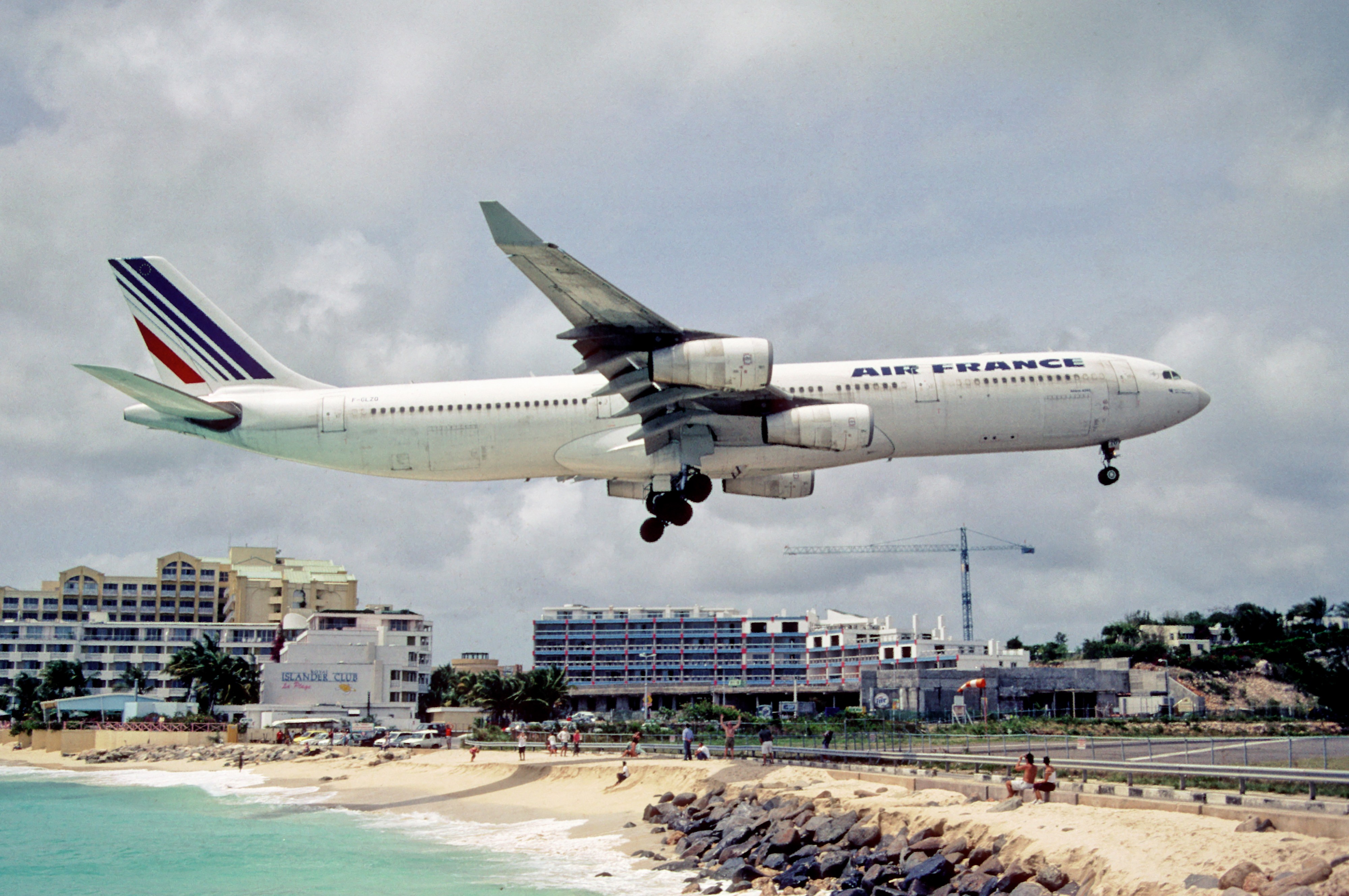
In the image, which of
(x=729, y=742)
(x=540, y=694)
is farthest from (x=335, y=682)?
(x=729, y=742)

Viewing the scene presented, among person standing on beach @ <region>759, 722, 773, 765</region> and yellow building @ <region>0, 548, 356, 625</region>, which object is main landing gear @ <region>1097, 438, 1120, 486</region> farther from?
yellow building @ <region>0, 548, 356, 625</region>

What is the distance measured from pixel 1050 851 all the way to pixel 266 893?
29.1 m

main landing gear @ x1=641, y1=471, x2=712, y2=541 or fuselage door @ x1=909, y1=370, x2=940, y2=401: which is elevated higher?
fuselage door @ x1=909, y1=370, x2=940, y2=401

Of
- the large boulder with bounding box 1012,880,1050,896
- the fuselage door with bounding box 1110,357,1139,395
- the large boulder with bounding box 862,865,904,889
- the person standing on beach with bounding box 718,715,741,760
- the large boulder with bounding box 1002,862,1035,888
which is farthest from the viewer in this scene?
the person standing on beach with bounding box 718,715,741,760

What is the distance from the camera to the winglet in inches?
1009

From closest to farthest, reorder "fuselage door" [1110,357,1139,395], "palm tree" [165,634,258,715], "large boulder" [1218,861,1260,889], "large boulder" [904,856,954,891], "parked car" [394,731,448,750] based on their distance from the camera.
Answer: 1. "large boulder" [1218,861,1260,889]
2. "large boulder" [904,856,954,891]
3. "fuselage door" [1110,357,1139,395]
4. "parked car" [394,731,448,750]
5. "palm tree" [165,634,258,715]

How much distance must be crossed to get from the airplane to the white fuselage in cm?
5

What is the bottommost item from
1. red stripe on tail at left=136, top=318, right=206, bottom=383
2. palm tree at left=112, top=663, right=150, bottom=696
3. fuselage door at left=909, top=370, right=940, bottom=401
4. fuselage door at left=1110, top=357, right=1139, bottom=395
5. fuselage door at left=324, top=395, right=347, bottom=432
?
palm tree at left=112, top=663, right=150, bottom=696

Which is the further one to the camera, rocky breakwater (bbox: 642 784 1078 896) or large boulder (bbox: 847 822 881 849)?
large boulder (bbox: 847 822 881 849)

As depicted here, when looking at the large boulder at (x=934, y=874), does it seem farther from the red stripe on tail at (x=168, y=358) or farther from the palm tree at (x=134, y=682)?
the palm tree at (x=134, y=682)

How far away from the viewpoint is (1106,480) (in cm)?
3784

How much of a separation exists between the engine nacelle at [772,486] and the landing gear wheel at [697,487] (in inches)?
114

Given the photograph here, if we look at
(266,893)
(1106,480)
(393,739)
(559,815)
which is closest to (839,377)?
(1106,480)

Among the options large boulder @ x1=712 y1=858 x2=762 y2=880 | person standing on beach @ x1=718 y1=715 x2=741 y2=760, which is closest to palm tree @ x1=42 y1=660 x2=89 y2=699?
person standing on beach @ x1=718 y1=715 x2=741 y2=760
